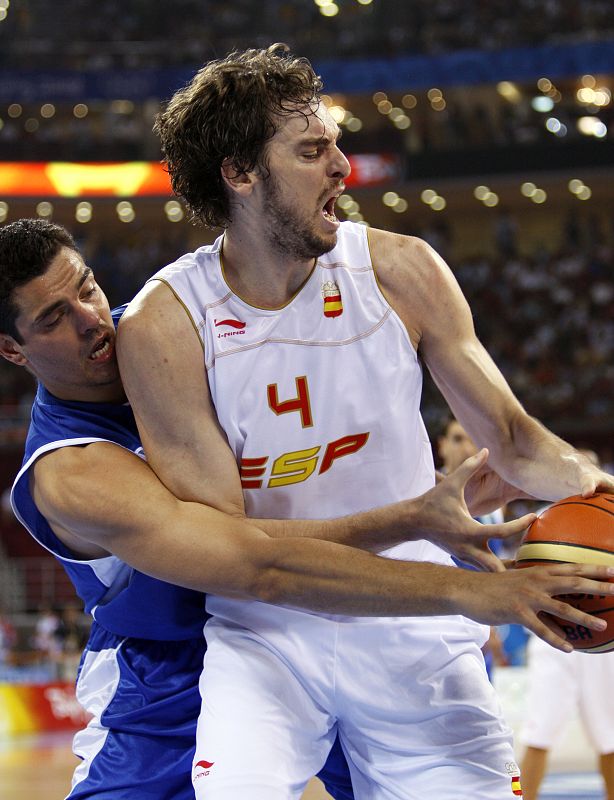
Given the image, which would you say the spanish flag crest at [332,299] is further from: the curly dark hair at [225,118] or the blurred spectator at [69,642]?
the blurred spectator at [69,642]

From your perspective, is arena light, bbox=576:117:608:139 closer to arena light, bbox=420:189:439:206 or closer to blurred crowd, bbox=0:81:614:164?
blurred crowd, bbox=0:81:614:164

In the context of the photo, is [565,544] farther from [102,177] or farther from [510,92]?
[510,92]

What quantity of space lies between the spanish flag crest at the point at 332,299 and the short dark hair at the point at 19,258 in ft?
3.03

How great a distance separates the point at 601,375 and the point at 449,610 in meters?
20.1

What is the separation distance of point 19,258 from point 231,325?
31.7 inches

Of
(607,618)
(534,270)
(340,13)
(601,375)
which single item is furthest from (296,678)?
(340,13)

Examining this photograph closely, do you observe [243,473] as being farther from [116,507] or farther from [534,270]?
[534,270]

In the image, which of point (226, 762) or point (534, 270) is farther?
point (534, 270)

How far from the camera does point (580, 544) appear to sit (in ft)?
9.16

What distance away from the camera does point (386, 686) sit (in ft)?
10.4

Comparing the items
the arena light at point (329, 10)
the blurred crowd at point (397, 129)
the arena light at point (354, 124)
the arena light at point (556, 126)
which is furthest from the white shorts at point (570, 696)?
the arena light at point (329, 10)

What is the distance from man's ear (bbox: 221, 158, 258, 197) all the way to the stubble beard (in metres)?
0.06

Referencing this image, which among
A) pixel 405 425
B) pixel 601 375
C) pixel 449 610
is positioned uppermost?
pixel 405 425

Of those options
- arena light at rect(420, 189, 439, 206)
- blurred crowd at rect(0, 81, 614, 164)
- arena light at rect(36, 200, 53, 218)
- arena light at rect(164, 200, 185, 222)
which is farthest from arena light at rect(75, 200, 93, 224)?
arena light at rect(420, 189, 439, 206)
